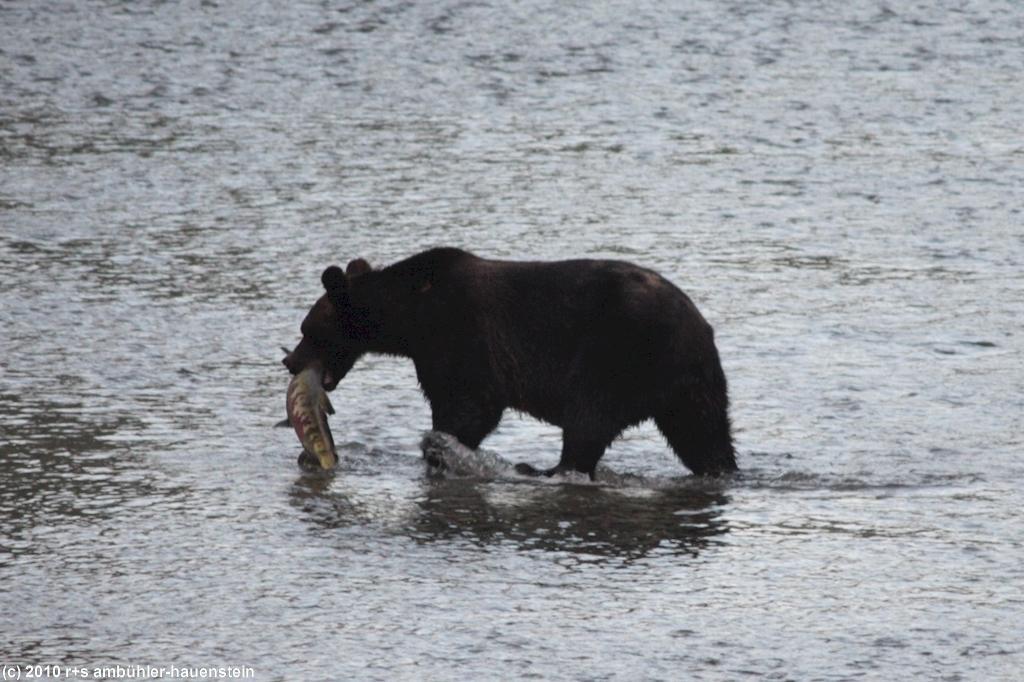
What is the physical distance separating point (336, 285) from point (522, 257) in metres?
3.40

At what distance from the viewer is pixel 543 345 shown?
8.03 meters

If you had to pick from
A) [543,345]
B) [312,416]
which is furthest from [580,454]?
[312,416]

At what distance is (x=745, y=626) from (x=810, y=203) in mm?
7647

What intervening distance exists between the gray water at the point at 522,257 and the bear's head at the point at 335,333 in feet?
0.97

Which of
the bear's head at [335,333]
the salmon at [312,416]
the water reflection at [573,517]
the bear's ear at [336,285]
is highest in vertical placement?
the bear's ear at [336,285]

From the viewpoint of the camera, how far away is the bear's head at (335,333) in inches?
329

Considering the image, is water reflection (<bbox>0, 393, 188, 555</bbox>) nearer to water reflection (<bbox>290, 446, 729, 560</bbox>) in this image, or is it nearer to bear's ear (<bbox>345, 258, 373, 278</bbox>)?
water reflection (<bbox>290, 446, 729, 560</bbox>)

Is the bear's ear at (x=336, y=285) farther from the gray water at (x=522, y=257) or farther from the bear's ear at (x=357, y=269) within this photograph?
the gray water at (x=522, y=257)

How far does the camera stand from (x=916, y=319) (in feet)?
33.9

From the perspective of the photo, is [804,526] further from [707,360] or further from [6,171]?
[6,171]

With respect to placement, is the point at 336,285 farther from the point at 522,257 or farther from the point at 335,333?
the point at 522,257

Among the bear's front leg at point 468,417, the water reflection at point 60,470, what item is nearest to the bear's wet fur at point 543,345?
the bear's front leg at point 468,417

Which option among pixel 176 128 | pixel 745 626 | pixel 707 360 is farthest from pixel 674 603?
pixel 176 128

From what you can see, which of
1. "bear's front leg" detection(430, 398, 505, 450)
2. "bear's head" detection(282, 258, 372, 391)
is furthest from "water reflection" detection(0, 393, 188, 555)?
"bear's front leg" detection(430, 398, 505, 450)
